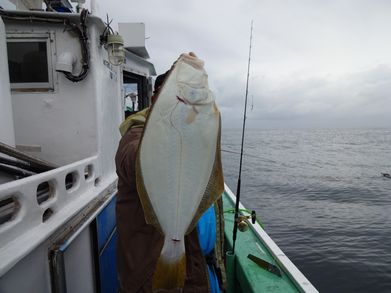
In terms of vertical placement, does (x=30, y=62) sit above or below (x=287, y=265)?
above

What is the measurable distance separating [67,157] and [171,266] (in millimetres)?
3566

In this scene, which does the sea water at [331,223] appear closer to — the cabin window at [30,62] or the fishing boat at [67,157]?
the fishing boat at [67,157]

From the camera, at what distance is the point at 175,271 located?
4.24 feet

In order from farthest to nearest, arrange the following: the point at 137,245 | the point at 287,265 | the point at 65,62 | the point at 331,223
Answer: the point at 331,223, the point at 65,62, the point at 287,265, the point at 137,245

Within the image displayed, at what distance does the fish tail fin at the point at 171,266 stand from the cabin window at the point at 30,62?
379cm

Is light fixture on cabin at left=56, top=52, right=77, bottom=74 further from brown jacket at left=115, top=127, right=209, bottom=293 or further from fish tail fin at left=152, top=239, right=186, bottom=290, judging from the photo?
fish tail fin at left=152, top=239, right=186, bottom=290

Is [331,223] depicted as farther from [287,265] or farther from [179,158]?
[179,158]

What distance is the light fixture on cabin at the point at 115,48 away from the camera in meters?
4.18

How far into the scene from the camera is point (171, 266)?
1285 millimetres

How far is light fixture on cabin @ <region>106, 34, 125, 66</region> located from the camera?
4.18 meters

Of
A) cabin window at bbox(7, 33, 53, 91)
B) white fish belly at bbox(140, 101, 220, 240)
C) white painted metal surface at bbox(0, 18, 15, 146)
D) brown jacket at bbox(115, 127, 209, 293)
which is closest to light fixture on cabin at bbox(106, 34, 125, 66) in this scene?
cabin window at bbox(7, 33, 53, 91)

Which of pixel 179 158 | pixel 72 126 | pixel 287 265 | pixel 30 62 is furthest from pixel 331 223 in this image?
pixel 179 158

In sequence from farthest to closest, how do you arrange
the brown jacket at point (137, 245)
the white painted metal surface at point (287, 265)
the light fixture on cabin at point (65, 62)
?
the light fixture on cabin at point (65, 62) < the white painted metal surface at point (287, 265) < the brown jacket at point (137, 245)

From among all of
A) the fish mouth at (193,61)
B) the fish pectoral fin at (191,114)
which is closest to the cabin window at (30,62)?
the fish mouth at (193,61)
